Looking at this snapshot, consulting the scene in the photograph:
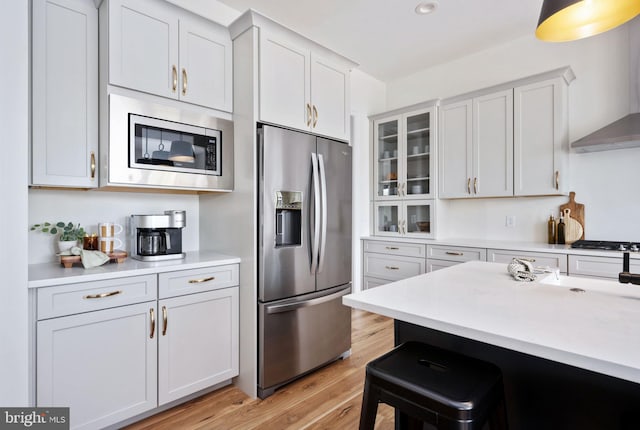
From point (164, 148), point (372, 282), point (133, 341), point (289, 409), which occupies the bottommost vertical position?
point (289, 409)

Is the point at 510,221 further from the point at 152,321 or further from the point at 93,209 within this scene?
the point at 93,209

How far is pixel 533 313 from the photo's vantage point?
109cm

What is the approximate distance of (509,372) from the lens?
123cm

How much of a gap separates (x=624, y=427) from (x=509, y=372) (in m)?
0.32

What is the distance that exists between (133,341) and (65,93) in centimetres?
141

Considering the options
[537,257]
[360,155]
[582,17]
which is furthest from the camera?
[360,155]

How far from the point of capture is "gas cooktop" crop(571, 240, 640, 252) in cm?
255

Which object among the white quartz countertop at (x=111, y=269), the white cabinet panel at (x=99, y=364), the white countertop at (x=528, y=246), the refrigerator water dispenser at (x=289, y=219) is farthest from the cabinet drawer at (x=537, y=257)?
the white cabinet panel at (x=99, y=364)

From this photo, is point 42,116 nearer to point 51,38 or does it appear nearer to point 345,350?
point 51,38

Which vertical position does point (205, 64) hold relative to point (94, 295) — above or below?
above

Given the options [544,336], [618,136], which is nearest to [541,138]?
[618,136]

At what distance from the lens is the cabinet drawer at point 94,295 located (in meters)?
1.57

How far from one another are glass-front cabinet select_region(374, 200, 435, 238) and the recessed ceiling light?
6.06 feet

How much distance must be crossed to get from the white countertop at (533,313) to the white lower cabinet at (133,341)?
1.21 metres
